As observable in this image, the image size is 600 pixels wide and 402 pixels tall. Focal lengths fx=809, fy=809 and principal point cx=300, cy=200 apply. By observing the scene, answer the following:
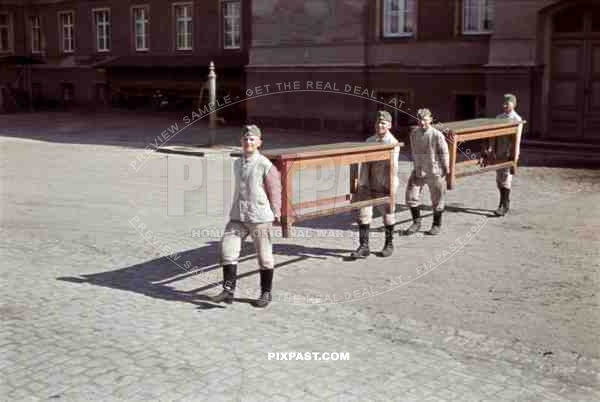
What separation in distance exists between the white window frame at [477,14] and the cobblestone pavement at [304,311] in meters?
9.90

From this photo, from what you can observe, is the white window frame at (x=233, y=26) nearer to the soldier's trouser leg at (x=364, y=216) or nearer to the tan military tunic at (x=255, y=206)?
the soldier's trouser leg at (x=364, y=216)

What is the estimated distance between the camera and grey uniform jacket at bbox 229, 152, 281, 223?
7457mm

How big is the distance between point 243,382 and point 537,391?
6.64 feet

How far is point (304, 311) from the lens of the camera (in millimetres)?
7406

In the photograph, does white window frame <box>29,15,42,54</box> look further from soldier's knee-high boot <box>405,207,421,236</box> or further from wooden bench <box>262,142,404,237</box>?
wooden bench <box>262,142,404,237</box>

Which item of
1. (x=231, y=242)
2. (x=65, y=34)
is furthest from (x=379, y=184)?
(x=65, y=34)

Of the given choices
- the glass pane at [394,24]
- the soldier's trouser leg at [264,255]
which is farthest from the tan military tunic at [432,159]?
the glass pane at [394,24]

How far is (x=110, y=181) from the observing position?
15695mm

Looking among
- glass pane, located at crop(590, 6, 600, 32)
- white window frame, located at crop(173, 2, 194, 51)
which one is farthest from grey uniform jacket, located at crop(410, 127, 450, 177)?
white window frame, located at crop(173, 2, 194, 51)

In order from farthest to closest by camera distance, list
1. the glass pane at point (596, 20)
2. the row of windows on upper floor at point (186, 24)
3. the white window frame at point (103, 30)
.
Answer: the white window frame at point (103, 30) → the row of windows on upper floor at point (186, 24) → the glass pane at point (596, 20)

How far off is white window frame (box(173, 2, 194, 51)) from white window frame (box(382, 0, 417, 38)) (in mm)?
10775

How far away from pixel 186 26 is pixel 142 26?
304cm

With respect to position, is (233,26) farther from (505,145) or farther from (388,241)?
(388,241)

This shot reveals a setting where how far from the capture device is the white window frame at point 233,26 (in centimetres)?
3008
